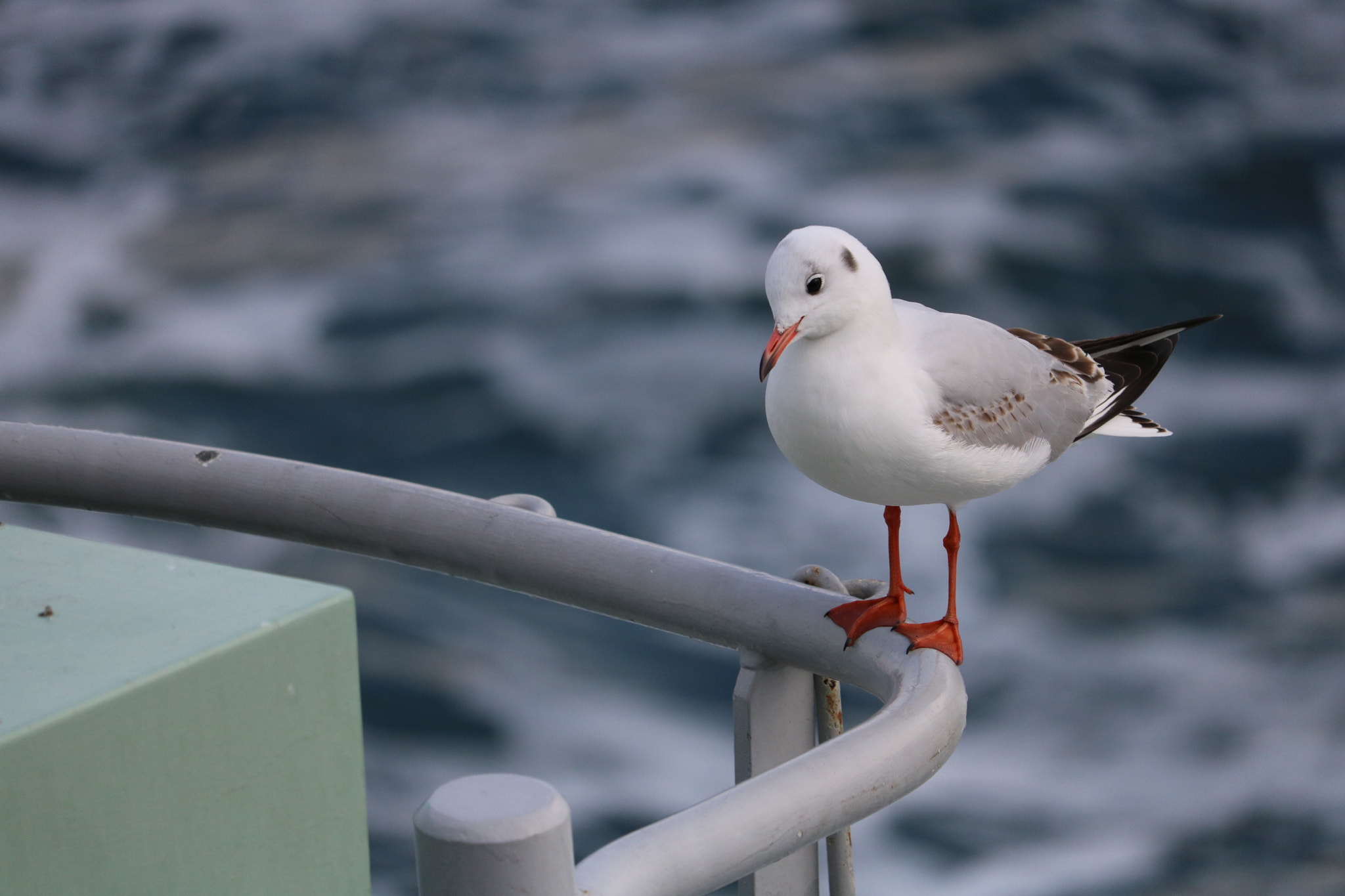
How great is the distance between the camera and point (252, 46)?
368 inches

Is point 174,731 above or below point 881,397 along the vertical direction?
below

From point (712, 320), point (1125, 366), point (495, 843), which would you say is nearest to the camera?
point (495, 843)

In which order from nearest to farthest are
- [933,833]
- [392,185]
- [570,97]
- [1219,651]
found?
1. [933,833]
2. [1219,651]
3. [392,185]
4. [570,97]

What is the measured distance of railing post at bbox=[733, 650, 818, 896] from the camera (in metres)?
1.61

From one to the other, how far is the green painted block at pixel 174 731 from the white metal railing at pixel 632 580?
0.36 meters

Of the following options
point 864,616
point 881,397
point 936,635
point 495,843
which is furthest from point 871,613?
point 495,843

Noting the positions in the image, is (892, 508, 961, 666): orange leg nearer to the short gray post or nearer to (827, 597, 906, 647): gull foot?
(827, 597, 906, 647): gull foot

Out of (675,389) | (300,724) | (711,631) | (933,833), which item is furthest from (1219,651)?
(300,724)

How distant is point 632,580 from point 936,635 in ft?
1.36

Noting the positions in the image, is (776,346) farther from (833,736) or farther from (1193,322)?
(1193,322)

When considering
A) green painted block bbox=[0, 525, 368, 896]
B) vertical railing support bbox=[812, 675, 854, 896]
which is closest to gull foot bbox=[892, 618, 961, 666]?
vertical railing support bbox=[812, 675, 854, 896]

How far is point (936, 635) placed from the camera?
1679 mm

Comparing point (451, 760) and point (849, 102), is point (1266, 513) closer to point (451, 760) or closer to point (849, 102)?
point (849, 102)

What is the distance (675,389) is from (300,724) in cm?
737
